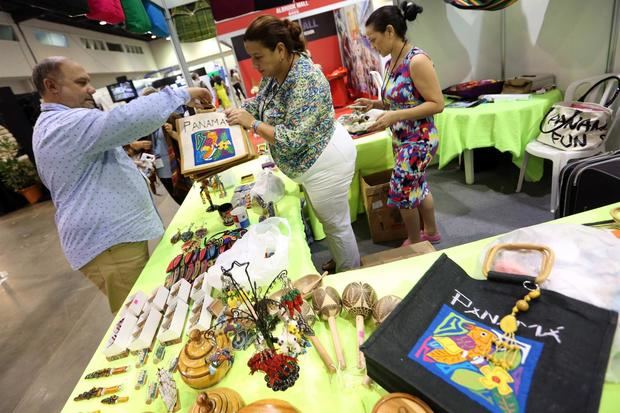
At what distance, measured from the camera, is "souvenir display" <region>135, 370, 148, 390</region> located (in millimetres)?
889

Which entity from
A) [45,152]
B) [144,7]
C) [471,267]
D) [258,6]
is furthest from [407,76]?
[144,7]

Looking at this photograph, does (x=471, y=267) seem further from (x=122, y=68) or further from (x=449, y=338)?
(x=122, y=68)

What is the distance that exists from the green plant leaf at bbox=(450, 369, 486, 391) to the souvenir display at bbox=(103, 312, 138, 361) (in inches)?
37.7

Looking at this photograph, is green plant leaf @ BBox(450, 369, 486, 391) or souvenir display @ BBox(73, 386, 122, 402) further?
souvenir display @ BBox(73, 386, 122, 402)

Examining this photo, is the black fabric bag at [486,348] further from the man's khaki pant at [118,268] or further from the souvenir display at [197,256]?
the man's khaki pant at [118,268]

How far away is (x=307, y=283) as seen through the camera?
1047mm

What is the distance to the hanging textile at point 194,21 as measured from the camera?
280 cm

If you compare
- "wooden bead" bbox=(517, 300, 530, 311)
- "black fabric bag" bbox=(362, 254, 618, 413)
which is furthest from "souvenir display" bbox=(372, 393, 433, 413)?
"wooden bead" bbox=(517, 300, 530, 311)

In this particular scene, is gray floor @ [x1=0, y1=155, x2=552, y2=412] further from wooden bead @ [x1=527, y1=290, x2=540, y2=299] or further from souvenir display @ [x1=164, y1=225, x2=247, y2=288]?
wooden bead @ [x1=527, y1=290, x2=540, y2=299]

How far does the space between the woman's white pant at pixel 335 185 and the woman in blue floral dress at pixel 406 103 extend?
0.94 ft

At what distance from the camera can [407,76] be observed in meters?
1.69

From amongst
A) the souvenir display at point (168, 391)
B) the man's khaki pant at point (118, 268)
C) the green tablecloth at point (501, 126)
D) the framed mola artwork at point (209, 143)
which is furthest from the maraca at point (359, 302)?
the green tablecloth at point (501, 126)

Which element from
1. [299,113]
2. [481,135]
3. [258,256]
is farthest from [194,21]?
[481,135]

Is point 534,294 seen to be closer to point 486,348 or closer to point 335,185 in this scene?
point 486,348
